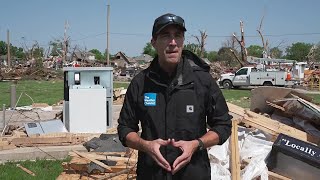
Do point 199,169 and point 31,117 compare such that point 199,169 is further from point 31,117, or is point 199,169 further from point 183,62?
point 31,117

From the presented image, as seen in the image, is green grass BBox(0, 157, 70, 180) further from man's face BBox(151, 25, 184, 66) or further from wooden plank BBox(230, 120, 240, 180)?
man's face BBox(151, 25, 184, 66)

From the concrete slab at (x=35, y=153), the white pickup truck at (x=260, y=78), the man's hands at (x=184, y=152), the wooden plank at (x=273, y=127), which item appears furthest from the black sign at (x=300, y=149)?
the white pickup truck at (x=260, y=78)

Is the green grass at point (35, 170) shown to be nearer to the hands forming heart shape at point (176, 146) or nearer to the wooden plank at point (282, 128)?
the wooden plank at point (282, 128)

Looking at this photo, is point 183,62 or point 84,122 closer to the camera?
point 183,62

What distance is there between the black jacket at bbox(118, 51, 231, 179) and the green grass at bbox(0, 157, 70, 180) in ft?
14.7

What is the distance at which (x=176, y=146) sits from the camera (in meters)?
2.19

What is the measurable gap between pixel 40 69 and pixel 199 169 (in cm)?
4487

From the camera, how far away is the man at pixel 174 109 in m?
2.28

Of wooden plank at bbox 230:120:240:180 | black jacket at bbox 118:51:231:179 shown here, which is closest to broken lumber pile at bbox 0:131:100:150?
wooden plank at bbox 230:120:240:180

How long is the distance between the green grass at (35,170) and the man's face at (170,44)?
4749 millimetres

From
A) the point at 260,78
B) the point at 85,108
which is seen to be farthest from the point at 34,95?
the point at 260,78

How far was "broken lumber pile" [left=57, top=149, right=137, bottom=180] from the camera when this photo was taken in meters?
5.49

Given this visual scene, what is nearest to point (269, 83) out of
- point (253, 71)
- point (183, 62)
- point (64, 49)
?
point (253, 71)

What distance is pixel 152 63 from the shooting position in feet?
8.04
